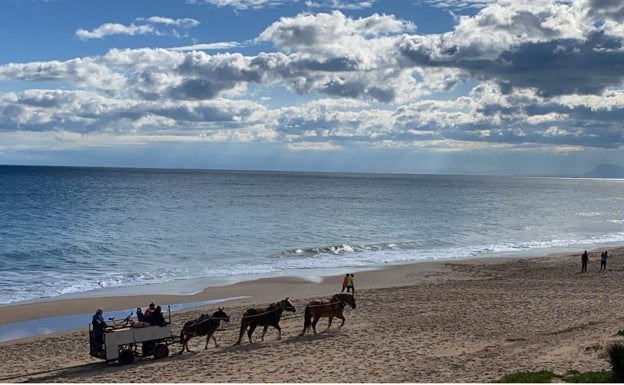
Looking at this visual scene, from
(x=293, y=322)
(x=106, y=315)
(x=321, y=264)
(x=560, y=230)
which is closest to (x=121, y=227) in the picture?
(x=321, y=264)

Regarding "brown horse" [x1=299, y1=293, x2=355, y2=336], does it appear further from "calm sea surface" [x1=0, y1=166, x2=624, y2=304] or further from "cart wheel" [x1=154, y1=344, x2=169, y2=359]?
"calm sea surface" [x1=0, y1=166, x2=624, y2=304]

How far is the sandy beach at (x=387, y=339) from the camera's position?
599 inches

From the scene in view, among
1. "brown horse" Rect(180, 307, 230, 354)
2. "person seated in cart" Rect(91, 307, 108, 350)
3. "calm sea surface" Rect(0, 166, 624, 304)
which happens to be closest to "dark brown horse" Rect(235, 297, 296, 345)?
"brown horse" Rect(180, 307, 230, 354)

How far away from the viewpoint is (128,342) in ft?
54.7

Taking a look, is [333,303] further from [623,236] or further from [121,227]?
[623,236]

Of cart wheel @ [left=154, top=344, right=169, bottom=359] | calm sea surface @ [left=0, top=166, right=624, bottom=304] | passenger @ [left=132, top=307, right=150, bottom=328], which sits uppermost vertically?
passenger @ [left=132, top=307, right=150, bottom=328]

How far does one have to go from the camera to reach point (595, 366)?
46.0ft

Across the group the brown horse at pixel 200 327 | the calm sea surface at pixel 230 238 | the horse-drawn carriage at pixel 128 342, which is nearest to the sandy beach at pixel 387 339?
the horse-drawn carriage at pixel 128 342

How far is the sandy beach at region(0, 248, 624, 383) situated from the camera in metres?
15.2

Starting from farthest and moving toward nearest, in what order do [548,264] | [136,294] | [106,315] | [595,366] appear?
[548,264], [136,294], [106,315], [595,366]

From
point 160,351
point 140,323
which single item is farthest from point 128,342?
point 160,351

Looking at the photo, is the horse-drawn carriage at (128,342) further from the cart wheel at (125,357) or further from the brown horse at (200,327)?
the brown horse at (200,327)

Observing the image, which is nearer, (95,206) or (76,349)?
(76,349)

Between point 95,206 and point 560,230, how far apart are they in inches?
2387
